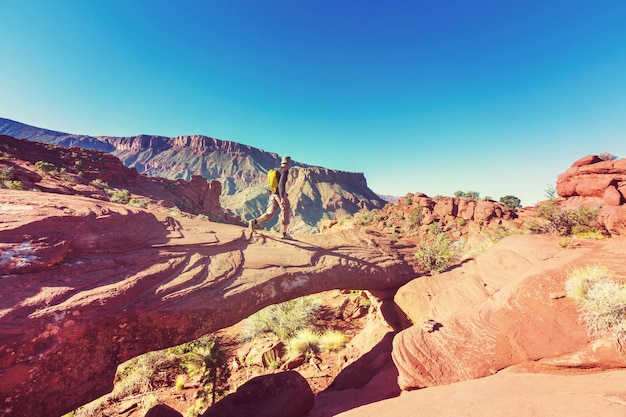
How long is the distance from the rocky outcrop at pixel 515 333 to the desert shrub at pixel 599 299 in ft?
0.48

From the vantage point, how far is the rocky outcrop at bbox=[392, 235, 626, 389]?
350cm

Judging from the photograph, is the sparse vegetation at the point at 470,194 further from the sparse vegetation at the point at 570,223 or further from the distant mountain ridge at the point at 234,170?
the distant mountain ridge at the point at 234,170

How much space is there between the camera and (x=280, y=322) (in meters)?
8.77

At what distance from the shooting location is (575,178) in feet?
53.0

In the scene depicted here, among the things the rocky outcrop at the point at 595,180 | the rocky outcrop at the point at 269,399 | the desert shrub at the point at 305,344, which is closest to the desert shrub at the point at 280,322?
the desert shrub at the point at 305,344

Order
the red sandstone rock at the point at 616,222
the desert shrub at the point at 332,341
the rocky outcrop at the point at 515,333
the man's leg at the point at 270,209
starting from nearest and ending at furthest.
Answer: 1. the rocky outcrop at the point at 515,333
2. the man's leg at the point at 270,209
3. the desert shrub at the point at 332,341
4. the red sandstone rock at the point at 616,222

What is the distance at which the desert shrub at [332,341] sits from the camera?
7.40 m

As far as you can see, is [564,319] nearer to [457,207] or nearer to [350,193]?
[457,207]

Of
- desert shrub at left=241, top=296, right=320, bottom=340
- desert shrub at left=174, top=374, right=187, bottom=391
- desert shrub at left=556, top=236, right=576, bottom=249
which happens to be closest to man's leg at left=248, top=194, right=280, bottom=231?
desert shrub at left=241, top=296, right=320, bottom=340

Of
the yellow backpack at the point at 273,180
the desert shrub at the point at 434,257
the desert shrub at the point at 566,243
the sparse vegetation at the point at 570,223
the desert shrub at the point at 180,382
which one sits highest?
the sparse vegetation at the point at 570,223

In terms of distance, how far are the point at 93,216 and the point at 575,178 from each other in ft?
79.7

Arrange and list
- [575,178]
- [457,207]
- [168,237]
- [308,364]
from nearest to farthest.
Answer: [168,237] → [308,364] → [575,178] → [457,207]

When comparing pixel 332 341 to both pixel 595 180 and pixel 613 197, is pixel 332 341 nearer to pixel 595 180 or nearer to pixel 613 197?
pixel 613 197

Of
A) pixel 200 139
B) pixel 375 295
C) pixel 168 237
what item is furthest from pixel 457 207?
pixel 200 139
